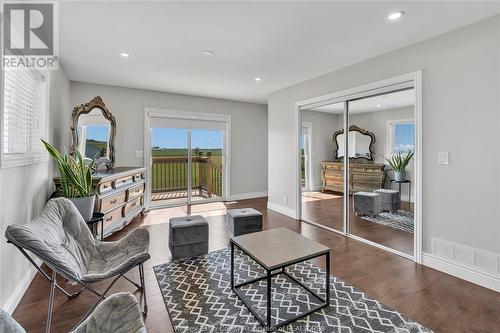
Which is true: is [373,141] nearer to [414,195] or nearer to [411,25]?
[414,195]

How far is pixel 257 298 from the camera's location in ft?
6.73

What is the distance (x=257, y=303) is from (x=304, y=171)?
9.40 ft

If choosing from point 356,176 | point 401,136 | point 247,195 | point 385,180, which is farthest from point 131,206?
point 401,136

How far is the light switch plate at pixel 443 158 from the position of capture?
2.49 metres

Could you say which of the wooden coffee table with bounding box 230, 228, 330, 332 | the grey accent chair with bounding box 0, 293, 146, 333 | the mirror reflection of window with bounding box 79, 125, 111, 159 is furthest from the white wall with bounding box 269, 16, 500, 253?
the mirror reflection of window with bounding box 79, 125, 111, 159

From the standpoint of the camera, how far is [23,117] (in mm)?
2381

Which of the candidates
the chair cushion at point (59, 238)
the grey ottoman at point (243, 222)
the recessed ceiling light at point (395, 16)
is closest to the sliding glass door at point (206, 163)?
the grey ottoman at point (243, 222)

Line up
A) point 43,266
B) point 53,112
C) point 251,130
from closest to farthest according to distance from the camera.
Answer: point 43,266
point 53,112
point 251,130

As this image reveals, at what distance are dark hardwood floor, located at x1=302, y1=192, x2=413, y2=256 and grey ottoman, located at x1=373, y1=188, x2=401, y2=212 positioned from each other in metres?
0.10

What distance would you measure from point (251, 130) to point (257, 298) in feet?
15.7

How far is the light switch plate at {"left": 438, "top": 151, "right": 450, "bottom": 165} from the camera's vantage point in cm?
249

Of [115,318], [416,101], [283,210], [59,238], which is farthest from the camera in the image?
[283,210]

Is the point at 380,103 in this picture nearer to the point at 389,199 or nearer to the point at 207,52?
the point at 389,199

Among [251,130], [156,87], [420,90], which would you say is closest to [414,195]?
[420,90]
